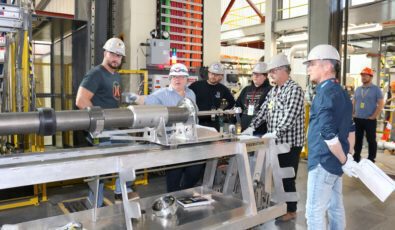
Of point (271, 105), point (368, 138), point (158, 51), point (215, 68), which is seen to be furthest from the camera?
point (368, 138)

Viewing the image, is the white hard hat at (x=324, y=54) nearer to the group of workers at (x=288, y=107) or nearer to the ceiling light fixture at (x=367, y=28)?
the group of workers at (x=288, y=107)

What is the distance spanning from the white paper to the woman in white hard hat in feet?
5.14

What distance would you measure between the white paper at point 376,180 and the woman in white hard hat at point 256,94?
1.57 m

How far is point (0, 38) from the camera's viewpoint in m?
4.18

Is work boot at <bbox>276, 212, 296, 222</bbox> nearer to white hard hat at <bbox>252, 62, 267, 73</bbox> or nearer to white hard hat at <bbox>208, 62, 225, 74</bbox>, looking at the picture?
white hard hat at <bbox>252, 62, 267, 73</bbox>

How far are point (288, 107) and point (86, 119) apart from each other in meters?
1.78

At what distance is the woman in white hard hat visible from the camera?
3.70 metres

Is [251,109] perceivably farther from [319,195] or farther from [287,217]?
[319,195]

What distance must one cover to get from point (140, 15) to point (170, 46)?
0.62m

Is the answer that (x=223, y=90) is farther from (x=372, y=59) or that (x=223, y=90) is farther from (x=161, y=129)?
(x=372, y=59)

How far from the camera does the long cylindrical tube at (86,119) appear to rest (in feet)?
5.10

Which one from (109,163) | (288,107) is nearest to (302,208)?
(288,107)

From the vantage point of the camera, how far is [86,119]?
1717mm

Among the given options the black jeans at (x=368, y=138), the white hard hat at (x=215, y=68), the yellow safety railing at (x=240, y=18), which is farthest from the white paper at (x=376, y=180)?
the yellow safety railing at (x=240, y=18)
